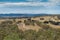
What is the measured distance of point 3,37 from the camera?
5.28 metres

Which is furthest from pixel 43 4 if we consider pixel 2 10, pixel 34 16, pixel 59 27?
pixel 2 10

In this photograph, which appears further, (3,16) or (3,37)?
(3,16)

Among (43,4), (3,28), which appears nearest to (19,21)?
(3,28)

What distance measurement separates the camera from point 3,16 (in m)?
5.73

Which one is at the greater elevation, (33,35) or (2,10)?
(2,10)

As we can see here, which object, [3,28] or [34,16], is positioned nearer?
[3,28]

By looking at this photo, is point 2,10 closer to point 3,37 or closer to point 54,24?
point 3,37

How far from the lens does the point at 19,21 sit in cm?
566

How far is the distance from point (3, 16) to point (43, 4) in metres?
1.32

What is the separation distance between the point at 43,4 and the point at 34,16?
1.62 feet

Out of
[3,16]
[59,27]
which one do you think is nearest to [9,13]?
[3,16]

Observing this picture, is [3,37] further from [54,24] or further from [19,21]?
[54,24]

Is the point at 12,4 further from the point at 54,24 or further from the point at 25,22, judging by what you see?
the point at 54,24

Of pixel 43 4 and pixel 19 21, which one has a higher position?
pixel 43 4
